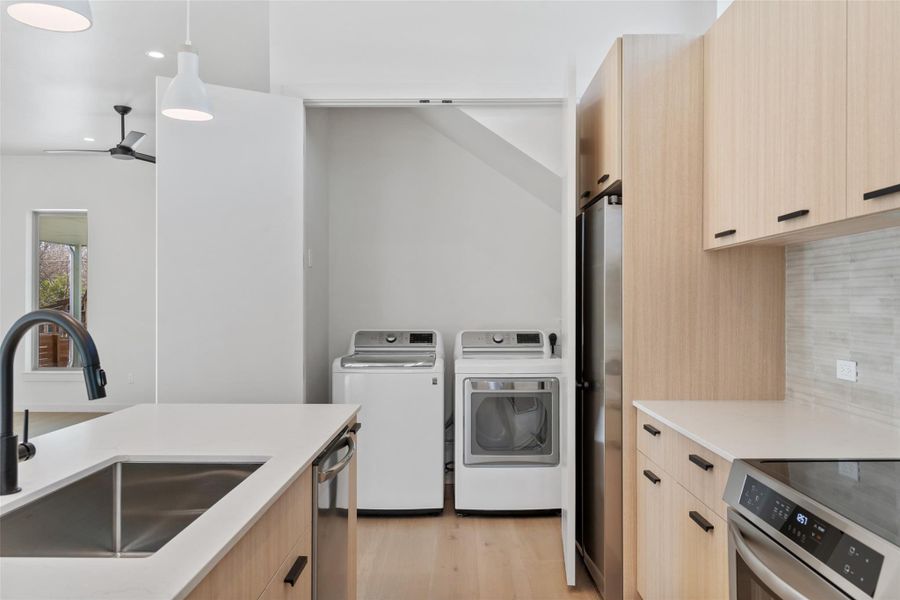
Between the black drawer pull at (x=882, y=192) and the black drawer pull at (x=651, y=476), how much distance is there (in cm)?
107

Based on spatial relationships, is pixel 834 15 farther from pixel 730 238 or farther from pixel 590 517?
pixel 590 517

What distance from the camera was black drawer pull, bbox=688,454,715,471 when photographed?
1.48 metres

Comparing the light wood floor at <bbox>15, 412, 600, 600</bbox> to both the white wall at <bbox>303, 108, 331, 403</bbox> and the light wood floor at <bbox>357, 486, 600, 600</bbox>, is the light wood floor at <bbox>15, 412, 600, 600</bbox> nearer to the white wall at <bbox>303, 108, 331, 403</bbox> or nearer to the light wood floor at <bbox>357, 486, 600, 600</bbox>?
the light wood floor at <bbox>357, 486, 600, 600</bbox>

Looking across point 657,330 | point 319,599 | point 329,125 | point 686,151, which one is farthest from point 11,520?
point 329,125

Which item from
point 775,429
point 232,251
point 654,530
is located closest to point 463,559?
point 654,530

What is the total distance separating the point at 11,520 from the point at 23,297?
20.9 ft

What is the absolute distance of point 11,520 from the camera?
98 cm

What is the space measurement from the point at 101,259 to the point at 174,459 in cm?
563

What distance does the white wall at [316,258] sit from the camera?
2998 mm

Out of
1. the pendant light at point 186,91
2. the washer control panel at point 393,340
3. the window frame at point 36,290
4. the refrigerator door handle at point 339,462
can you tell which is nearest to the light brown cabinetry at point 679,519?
the refrigerator door handle at point 339,462

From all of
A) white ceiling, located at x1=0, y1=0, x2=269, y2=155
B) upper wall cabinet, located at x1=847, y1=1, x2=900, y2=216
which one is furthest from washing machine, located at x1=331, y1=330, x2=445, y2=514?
upper wall cabinet, located at x1=847, y1=1, x2=900, y2=216

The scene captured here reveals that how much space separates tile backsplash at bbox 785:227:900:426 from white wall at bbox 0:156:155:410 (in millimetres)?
5945

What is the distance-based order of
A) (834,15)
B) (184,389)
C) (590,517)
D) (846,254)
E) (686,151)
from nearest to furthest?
(834,15) < (846,254) < (686,151) < (590,517) < (184,389)

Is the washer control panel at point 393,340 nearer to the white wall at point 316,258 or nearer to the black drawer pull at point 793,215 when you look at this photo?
the white wall at point 316,258
